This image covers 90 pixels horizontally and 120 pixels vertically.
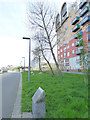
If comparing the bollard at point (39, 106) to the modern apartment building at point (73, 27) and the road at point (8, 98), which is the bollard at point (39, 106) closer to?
the road at point (8, 98)

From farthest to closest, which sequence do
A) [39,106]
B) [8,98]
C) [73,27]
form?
[73,27] < [8,98] < [39,106]

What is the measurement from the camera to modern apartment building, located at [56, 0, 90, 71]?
5401mm

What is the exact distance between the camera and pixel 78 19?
28.9 metres

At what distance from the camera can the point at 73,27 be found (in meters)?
31.1

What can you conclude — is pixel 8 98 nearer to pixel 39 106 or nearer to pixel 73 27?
pixel 39 106

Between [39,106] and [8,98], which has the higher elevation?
[39,106]

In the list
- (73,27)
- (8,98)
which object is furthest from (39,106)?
(73,27)

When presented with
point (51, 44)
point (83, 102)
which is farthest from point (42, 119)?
point (51, 44)

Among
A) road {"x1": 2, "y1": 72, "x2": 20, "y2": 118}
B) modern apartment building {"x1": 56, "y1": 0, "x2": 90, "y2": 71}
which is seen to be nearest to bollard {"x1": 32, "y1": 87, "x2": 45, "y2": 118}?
road {"x1": 2, "y1": 72, "x2": 20, "y2": 118}

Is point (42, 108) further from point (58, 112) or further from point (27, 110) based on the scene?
point (27, 110)

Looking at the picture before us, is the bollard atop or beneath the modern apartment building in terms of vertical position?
beneath

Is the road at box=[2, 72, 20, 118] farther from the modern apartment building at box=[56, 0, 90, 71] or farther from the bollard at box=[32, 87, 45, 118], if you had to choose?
the modern apartment building at box=[56, 0, 90, 71]

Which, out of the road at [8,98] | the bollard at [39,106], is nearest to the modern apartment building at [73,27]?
the bollard at [39,106]

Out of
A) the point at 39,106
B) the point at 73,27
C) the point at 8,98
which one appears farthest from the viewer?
the point at 73,27
